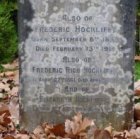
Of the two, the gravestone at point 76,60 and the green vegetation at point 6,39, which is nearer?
the gravestone at point 76,60

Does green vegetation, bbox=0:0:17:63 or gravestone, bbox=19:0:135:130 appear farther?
green vegetation, bbox=0:0:17:63

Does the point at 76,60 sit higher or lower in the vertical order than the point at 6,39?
higher

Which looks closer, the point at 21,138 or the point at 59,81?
the point at 21,138

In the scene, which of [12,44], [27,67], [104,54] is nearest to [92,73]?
[104,54]

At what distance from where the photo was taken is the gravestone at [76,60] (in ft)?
14.2

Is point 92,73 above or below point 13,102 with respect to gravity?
above

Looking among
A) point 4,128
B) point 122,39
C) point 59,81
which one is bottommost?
point 4,128

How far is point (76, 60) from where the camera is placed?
4406 mm

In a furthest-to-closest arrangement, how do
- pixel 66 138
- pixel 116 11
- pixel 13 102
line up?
1. pixel 13 102
2. pixel 116 11
3. pixel 66 138

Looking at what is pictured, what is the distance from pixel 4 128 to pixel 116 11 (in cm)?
115

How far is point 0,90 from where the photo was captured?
6055 mm

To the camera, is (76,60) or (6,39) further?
(6,39)

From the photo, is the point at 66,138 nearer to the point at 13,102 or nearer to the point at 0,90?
the point at 13,102

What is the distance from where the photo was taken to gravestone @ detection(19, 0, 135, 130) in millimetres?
4328
